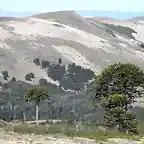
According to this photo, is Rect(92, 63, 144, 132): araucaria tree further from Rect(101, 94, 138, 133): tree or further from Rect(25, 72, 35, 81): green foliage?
Rect(25, 72, 35, 81): green foliage

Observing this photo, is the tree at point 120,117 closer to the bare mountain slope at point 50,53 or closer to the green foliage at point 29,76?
the green foliage at point 29,76

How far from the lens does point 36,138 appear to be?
43.8 metres

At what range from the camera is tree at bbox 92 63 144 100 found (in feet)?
217

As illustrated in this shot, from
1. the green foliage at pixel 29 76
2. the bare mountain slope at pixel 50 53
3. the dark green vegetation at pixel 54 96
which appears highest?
the bare mountain slope at pixel 50 53

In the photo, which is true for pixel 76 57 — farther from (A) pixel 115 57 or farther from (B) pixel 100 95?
(B) pixel 100 95

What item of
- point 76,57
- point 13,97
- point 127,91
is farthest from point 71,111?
point 76,57

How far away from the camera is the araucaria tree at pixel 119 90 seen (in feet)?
201

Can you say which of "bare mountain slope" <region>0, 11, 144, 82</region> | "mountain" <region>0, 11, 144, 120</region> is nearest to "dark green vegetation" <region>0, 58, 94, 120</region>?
"mountain" <region>0, 11, 144, 120</region>

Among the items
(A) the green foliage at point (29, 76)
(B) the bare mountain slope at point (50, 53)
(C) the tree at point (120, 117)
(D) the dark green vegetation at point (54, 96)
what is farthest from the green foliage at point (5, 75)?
(C) the tree at point (120, 117)

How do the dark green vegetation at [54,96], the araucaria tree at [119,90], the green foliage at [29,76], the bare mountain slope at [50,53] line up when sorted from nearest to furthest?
the araucaria tree at [119,90]
the dark green vegetation at [54,96]
the green foliage at [29,76]
the bare mountain slope at [50,53]

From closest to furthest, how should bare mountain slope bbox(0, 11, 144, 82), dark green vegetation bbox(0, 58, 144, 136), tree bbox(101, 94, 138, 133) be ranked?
tree bbox(101, 94, 138, 133)
dark green vegetation bbox(0, 58, 144, 136)
bare mountain slope bbox(0, 11, 144, 82)

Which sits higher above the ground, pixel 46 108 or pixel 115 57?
pixel 115 57

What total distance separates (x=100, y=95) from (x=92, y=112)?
35460 mm

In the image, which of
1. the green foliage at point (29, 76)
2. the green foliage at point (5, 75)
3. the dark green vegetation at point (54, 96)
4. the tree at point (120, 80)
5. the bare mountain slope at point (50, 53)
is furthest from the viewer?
the bare mountain slope at point (50, 53)
